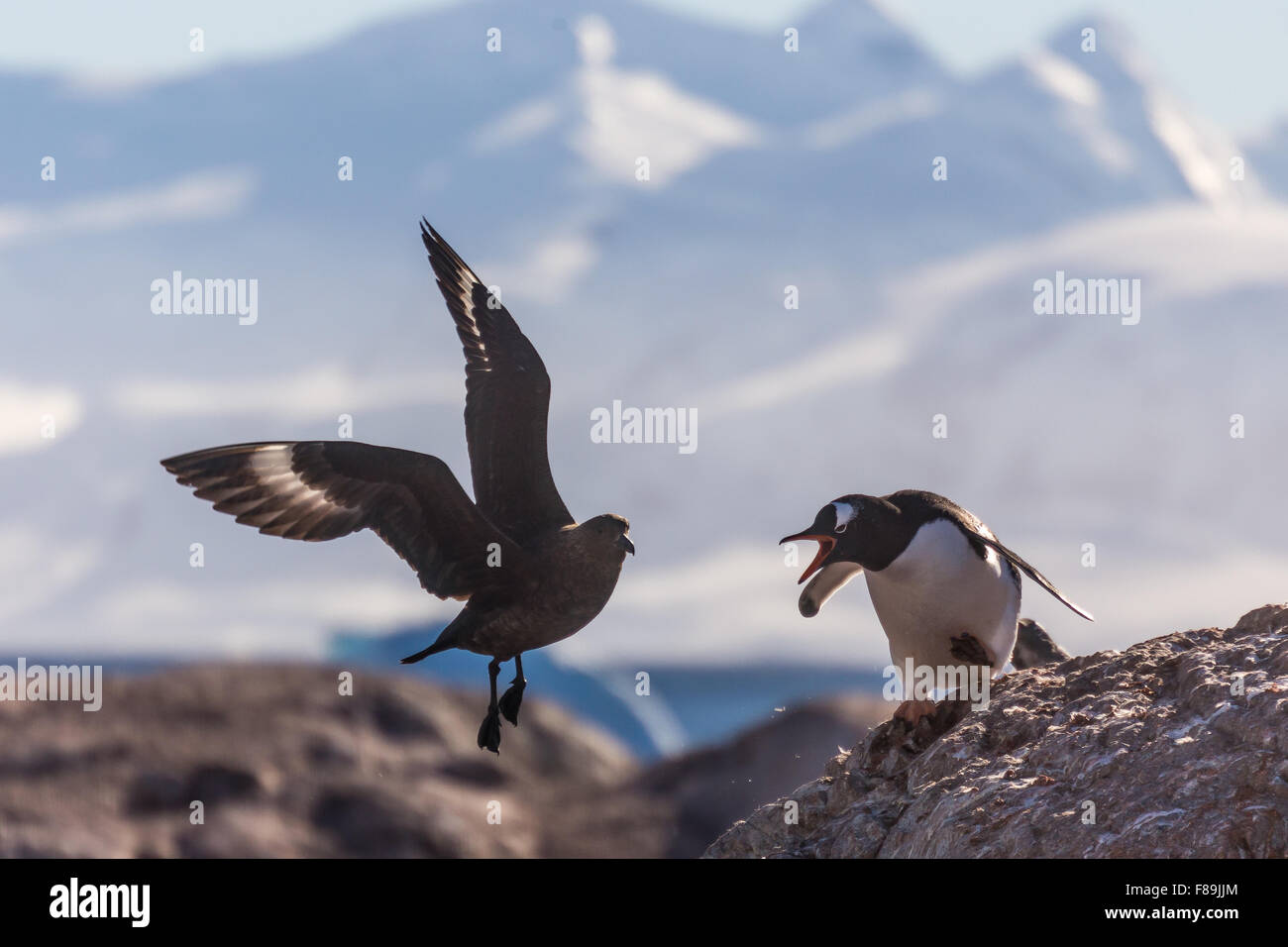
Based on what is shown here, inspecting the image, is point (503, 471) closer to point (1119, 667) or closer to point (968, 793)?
point (968, 793)

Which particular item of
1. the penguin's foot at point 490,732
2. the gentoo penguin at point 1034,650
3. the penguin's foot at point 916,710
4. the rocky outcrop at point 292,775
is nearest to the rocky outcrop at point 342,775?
the rocky outcrop at point 292,775

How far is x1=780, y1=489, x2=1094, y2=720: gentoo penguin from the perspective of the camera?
32.3 feet

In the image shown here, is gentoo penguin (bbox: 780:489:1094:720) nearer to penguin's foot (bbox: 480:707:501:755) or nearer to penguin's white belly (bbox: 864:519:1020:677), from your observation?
penguin's white belly (bbox: 864:519:1020:677)

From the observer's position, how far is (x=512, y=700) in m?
9.59

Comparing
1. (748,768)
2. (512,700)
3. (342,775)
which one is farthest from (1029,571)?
(342,775)

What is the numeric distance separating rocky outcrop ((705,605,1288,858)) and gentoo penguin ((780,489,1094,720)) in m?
0.42

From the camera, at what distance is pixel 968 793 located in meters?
8.62

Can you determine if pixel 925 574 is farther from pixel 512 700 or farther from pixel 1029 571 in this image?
pixel 512 700

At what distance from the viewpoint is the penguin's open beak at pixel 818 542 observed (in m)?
9.57

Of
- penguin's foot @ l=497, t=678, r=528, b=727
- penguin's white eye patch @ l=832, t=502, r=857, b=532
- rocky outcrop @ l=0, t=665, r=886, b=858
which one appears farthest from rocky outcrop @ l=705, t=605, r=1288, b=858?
rocky outcrop @ l=0, t=665, r=886, b=858

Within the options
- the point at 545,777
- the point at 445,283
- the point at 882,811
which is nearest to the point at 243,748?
the point at 545,777

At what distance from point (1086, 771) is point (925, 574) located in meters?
2.03
